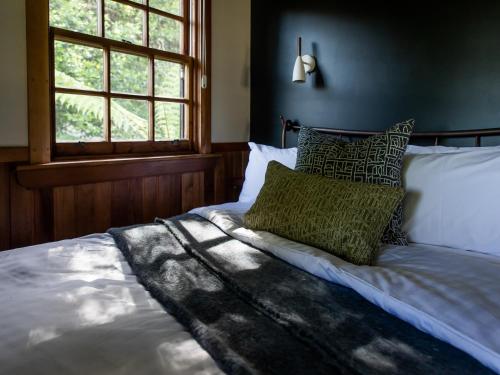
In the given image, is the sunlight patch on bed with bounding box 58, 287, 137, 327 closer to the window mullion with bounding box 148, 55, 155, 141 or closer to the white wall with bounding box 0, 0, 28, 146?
the white wall with bounding box 0, 0, 28, 146

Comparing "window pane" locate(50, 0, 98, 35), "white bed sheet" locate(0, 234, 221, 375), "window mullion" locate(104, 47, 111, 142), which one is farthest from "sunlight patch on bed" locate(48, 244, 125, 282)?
"window pane" locate(50, 0, 98, 35)

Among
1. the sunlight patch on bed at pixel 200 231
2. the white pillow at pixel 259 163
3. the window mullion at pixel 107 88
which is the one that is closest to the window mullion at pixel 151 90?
the window mullion at pixel 107 88

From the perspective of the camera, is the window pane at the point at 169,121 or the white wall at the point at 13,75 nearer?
the white wall at the point at 13,75

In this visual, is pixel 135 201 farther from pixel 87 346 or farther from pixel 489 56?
pixel 489 56

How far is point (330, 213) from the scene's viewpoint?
139 cm

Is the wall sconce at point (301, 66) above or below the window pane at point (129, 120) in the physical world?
above

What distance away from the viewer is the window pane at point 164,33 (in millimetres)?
2402

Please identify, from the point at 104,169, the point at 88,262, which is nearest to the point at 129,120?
the point at 104,169

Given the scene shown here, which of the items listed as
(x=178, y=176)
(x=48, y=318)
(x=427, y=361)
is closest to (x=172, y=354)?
(x=48, y=318)

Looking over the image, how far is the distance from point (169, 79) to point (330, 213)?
1.58 m

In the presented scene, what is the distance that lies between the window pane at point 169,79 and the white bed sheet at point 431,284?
131cm

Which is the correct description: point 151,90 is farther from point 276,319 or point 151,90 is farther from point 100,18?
point 276,319

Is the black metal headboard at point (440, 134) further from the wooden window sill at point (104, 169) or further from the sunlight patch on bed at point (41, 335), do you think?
the sunlight patch on bed at point (41, 335)

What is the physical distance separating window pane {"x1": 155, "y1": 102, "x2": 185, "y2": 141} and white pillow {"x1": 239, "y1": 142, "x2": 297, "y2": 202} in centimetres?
58
